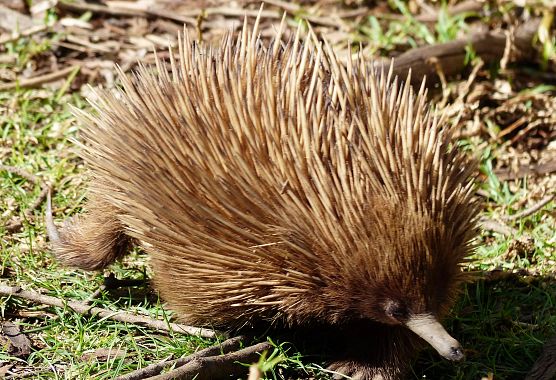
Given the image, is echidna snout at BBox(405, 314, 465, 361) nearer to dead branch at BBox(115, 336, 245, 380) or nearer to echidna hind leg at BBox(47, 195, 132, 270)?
dead branch at BBox(115, 336, 245, 380)

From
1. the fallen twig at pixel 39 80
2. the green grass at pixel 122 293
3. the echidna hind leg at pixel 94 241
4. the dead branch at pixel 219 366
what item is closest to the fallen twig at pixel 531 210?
the green grass at pixel 122 293

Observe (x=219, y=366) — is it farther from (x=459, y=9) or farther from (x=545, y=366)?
(x=459, y=9)

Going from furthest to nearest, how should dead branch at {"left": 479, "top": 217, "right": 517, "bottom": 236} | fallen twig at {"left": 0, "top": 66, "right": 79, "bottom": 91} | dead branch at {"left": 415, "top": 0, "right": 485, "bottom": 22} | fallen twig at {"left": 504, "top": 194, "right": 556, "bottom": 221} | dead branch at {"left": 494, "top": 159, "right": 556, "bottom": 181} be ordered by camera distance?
1. dead branch at {"left": 415, "top": 0, "right": 485, "bottom": 22}
2. fallen twig at {"left": 0, "top": 66, "right": 79, "bottom": 91}
3. dead branch at {"left": 494, "top": 159, "right": 556, "bottom": 181}
4. fallen twig at {"left": 504, "top": 194, "right": 556, "bottom": 221}
5. dead branch at {"left": 479, "top": 217, "right": 517, "bottom": 236}

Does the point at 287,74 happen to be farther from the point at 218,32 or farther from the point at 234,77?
the point at 218,32

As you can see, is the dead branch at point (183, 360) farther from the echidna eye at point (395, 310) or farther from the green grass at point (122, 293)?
the echidna eye at point (395, 310)

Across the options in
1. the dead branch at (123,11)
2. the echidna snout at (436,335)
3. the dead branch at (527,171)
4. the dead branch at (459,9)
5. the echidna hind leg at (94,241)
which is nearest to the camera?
the echidna snout at (436,335)

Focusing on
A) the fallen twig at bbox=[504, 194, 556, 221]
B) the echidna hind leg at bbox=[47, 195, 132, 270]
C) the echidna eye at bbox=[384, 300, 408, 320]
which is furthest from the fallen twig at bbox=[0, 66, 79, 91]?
the echidna eye at bbox=[384, 300, 408, 320]
